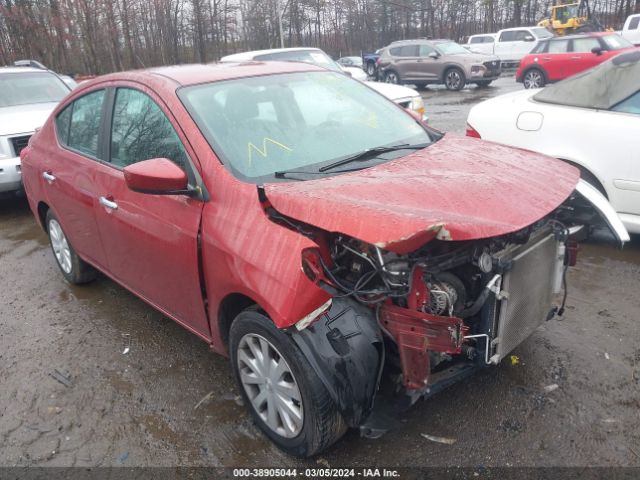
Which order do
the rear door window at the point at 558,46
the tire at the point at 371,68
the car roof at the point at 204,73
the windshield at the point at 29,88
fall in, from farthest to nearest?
the tire at the point at 371,68 → the rear door window at the point at 558,46 → the windshield at the point at 29,88 → the car roof at the point at 204,73

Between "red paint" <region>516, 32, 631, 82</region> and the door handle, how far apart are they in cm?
1526

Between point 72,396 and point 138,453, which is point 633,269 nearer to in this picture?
point 138,453

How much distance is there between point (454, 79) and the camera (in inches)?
745

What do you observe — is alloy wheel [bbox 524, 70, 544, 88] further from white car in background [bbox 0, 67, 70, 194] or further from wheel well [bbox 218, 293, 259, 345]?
wheel well [bbox 218, 293, 259, 345]

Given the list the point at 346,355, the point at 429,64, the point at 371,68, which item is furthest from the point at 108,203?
the point at 371,68

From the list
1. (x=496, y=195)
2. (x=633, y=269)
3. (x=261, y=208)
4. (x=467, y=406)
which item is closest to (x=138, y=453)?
(x=261, y=208)

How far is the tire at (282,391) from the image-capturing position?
Answer: 2.31m

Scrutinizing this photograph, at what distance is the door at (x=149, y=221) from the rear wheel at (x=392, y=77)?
60.8ft

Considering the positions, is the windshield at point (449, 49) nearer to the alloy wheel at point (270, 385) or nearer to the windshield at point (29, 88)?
the windshield at point (29, 88)

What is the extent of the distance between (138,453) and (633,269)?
386cm

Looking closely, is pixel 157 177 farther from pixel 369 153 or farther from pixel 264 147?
pixel 369 153

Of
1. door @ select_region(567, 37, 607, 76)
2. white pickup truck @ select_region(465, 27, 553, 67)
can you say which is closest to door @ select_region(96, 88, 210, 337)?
door @ select_region(567, 37, 607, 76)

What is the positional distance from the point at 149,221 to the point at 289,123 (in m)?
0.98

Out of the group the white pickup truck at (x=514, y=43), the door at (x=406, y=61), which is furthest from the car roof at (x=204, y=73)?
the white pickup truck at (x=514, y=43)
